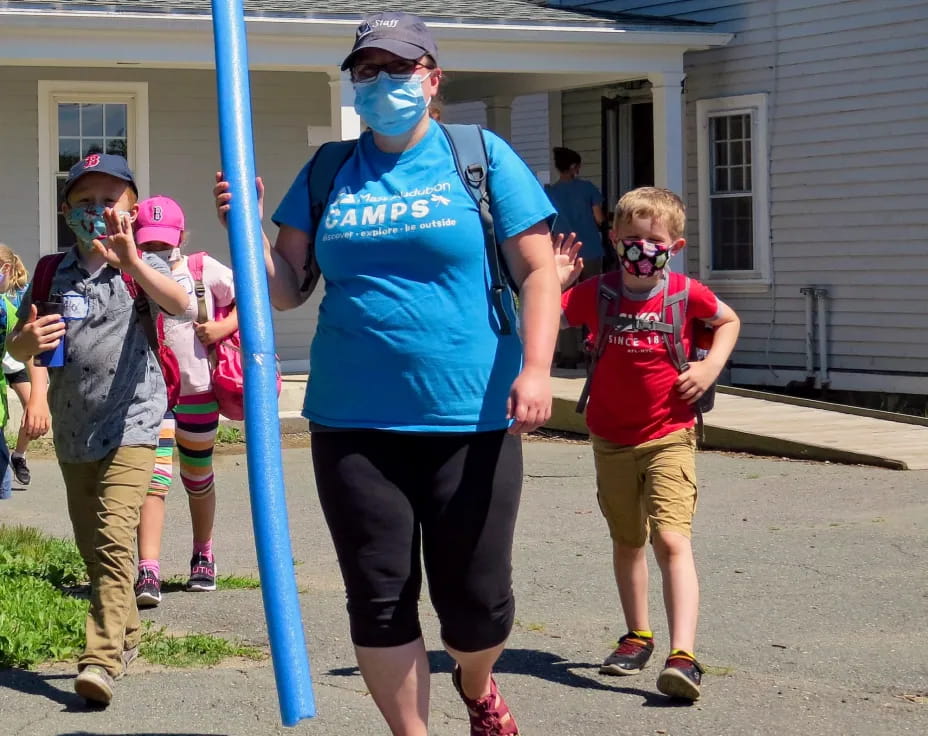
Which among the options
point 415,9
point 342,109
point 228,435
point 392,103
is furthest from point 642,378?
point 415,9

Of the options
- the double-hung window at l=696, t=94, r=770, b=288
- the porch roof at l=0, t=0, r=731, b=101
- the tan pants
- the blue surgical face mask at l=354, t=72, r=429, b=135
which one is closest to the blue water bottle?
the tan pants

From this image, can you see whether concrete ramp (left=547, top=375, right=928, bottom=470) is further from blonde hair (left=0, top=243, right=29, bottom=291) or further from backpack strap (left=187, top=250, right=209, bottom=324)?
backpack strap (left=187, top=250, right=209, bottom=324)

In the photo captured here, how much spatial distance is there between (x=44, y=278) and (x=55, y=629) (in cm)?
137

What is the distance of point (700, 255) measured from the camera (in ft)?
53.6

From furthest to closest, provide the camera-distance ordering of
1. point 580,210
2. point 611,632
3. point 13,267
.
Answer: 1. point 580,210
2. point 13,267
3. point 611,632

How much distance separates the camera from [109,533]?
5.02 metres

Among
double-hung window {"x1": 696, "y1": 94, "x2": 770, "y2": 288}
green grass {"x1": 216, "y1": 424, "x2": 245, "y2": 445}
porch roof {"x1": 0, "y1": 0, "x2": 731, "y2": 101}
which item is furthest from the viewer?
double-hung window {"x1": 696, "y1": 94, "x2": 770, "y2": 288}

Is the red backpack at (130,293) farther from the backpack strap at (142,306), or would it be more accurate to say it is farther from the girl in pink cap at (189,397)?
the girl in pink cap at (189,397)

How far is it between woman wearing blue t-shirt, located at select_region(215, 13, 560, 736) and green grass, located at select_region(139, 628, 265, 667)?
171cm

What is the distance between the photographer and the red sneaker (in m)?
4.13

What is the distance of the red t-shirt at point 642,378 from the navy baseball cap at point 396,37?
1505mm

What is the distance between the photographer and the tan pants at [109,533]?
495 cm

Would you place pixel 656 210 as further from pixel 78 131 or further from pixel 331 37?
pixel 78 131

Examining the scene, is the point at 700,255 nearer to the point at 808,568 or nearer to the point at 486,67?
the point at 486,67
